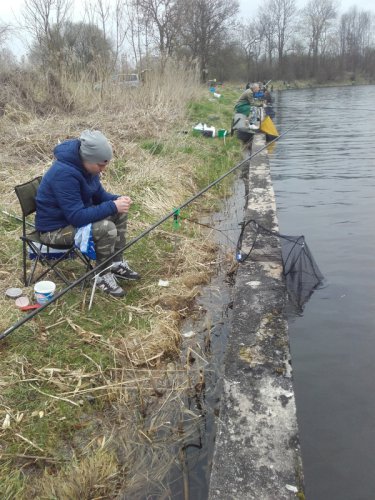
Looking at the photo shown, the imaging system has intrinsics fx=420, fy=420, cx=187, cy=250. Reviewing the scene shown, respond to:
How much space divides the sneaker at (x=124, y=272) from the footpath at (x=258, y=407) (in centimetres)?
100

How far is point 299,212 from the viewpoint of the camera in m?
6.84

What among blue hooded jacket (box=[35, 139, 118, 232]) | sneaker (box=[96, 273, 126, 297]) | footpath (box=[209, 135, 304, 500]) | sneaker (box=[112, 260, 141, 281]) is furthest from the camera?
sneaker (box=[112, 260, 141, 281])

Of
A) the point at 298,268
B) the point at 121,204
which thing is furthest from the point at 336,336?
the point at 121,204

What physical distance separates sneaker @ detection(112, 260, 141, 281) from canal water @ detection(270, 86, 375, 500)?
1.54 meters

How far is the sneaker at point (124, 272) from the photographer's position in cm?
402

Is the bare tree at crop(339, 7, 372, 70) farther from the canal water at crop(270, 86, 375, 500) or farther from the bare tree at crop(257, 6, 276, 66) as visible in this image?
the canal water at crop(270, 86, 375, 500)

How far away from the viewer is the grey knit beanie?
3342mm

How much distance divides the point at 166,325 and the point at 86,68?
33.0 feet

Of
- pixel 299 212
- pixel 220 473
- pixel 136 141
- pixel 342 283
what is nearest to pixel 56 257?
pixel 220 473

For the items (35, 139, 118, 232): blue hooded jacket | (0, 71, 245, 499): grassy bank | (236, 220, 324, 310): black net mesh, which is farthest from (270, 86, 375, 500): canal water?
(35, 139, 118, 232): blue hooded jacket

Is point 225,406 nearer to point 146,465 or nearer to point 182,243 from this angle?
point 146,465

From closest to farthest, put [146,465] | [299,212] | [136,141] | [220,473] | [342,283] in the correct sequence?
[220,473] < [146,465] < [342,283] < [299,212] < [136,141]

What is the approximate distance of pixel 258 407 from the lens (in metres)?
2.46

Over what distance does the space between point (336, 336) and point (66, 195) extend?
2.54 m
